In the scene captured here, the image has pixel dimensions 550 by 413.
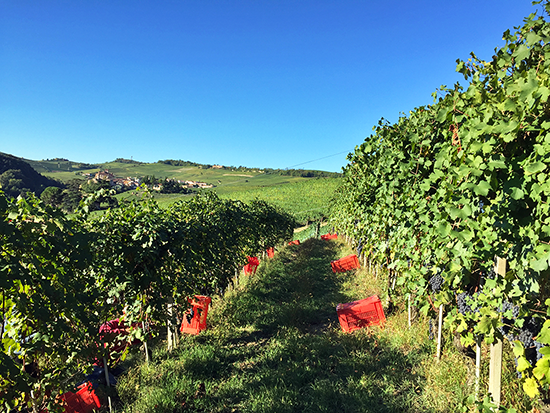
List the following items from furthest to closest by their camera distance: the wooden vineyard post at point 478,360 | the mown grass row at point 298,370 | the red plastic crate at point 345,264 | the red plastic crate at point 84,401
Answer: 1. the red plastic crate at point 345,264
2. the red plastic crate at point 84,401
3. the mown grass row at point 298,370
4. the wooden vineyard post at point 478,360

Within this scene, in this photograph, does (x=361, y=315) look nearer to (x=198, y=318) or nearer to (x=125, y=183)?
(x=198, y=318)

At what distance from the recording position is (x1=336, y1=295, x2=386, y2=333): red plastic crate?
5008mm

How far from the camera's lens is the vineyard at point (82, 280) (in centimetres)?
194

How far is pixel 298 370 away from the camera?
388 cm

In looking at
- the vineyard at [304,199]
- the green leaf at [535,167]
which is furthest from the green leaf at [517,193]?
the vineyard at [304,199]

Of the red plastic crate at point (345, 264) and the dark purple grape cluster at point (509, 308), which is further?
the red plastic crate at point (345, 264)

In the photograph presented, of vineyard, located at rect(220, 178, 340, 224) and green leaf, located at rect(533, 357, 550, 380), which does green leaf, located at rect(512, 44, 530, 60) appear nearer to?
green leaf, located at rect(533, 357, 550, 380)

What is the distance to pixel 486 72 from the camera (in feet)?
7.86

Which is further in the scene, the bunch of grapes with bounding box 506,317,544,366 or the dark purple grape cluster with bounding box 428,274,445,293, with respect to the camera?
the dark purple grape cluster with bounding box 428,274,445,293

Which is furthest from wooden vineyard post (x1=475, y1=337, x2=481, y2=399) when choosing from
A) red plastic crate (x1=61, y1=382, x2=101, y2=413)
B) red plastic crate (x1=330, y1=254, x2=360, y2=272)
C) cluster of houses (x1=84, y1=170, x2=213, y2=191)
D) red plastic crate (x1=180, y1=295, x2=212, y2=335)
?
red plastic crate (x1=330, y1=254, x2=360, y2=272)

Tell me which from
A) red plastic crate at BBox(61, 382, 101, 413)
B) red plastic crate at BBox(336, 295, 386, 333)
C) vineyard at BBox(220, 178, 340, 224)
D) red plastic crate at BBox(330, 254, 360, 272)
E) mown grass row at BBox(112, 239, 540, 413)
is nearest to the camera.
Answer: mown grass row at BBox(112, 239, 540, 413)

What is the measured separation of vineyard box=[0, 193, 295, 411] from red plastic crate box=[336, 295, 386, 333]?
245 cm

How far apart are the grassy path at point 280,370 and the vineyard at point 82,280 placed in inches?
22.8

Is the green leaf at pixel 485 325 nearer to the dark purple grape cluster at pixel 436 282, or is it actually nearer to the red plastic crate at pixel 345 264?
the dark purple grape cluster at pixel 436 282
